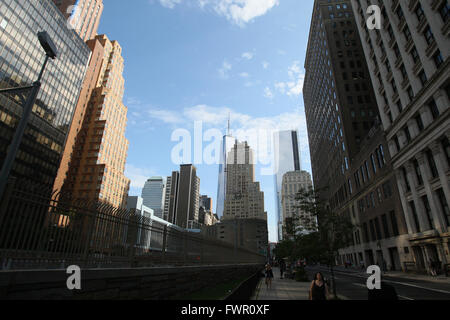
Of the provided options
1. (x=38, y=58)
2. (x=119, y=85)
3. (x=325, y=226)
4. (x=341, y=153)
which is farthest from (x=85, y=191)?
(x=325, y=226)

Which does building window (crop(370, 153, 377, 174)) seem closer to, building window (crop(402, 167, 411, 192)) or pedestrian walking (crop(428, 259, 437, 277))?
building window (crop(402, 167, 411, 192))

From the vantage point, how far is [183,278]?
33.9 ft

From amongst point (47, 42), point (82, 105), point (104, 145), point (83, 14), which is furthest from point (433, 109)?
point (83, 14)

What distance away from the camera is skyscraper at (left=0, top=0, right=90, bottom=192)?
52375 millimetres

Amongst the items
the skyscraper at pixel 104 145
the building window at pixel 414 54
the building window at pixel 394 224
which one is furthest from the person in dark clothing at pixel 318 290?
the skyscraper at pixel 104 145

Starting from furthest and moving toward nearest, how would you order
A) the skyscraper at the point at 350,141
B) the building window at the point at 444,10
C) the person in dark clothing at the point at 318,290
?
the skyscraper at the point at 350,141
the building window at the point at 444,10
the person in dark clothing at the point at 318,290

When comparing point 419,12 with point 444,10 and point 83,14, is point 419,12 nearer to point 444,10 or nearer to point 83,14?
point 444,10

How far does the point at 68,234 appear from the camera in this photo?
5.89 meters

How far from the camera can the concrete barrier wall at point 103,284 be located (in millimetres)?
4031

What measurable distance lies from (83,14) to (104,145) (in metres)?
55.4

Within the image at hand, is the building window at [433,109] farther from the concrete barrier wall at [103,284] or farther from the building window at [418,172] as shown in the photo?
the concrete barrier wall at [103,284]

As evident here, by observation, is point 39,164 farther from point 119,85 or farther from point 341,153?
point 341,153

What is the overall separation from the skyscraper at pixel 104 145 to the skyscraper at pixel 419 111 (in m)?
71.1

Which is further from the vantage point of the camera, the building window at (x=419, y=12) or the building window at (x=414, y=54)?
the building window at (x=414, y=54)
